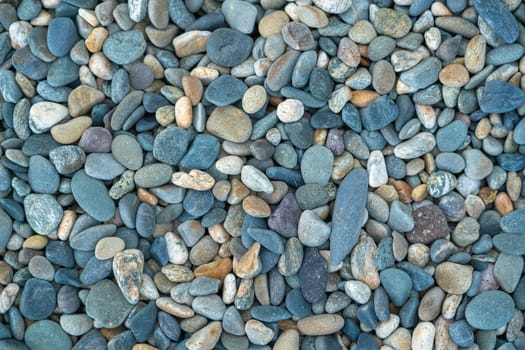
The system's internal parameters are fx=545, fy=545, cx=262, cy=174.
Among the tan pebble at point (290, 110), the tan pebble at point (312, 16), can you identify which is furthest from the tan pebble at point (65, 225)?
the tan pebble at point (312, 16)

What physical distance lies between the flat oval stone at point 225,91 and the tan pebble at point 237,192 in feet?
0.52

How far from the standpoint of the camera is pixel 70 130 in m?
1.06

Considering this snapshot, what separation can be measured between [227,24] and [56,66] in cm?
35

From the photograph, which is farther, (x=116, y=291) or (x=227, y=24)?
(x=227, y=24)

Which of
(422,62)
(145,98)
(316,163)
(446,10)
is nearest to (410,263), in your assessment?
(316,163)

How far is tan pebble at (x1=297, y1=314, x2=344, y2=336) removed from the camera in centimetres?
100

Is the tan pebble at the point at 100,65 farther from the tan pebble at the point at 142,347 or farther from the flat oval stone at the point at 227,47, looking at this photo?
the tan pebble at the point at 142,347

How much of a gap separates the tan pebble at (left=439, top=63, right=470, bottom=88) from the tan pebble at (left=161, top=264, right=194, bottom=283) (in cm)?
62

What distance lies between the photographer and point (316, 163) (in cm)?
106

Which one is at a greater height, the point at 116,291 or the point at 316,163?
the point at 316,163

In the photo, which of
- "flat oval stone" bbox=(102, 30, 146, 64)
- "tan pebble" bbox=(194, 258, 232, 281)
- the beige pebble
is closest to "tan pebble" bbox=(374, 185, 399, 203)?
"tan pebble" bbox=(194, 258, 232, 281)

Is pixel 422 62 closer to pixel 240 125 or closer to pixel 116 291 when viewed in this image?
pixel 240 125

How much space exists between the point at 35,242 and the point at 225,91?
46 centimetres

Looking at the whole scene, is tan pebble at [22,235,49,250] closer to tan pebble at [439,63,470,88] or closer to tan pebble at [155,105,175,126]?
tan pebble at [155,105,175,126]
